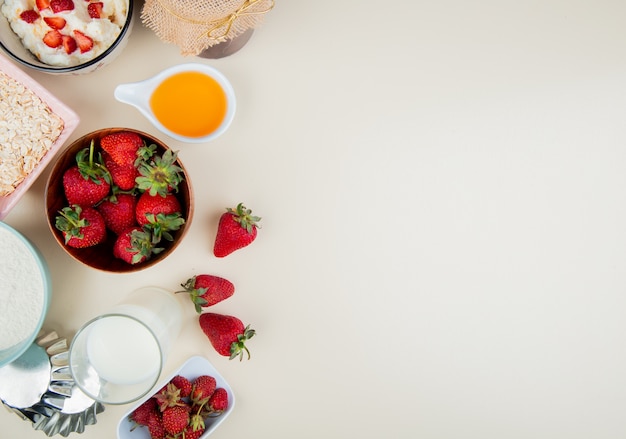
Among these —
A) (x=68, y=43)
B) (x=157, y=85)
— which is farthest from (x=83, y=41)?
(x=157, y=85)

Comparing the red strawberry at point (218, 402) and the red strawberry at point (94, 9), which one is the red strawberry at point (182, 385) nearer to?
the red strawberry at point (218, 402)

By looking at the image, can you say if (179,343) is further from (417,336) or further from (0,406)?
(417,336)

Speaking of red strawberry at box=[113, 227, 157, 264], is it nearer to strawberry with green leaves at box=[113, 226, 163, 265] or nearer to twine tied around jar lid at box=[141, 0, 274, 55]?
strawberry with green leaves at box=[113, 226, 163, 265]

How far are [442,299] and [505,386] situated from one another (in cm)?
22

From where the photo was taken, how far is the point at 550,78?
3.43ft

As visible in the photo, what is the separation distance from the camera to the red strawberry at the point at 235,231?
0.94 metres

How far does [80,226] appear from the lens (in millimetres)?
848

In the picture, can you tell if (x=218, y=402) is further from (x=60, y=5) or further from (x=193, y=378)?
(x=60, y=5)

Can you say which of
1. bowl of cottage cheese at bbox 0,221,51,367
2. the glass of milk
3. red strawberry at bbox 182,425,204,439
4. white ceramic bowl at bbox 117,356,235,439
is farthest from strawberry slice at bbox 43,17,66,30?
red strawberry at bbox 182,425,204,439

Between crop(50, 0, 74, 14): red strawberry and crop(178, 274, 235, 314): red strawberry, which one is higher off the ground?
crop(50, 0, 74, 14): red strawberry

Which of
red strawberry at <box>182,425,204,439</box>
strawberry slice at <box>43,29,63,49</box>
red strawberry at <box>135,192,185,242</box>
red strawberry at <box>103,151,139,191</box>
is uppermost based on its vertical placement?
strawberry slice at <box>43,29,63,49</box>

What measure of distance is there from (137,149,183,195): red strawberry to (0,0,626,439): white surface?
127mm

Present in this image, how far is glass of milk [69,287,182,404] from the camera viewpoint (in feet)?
2.85

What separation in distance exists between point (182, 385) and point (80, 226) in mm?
327
